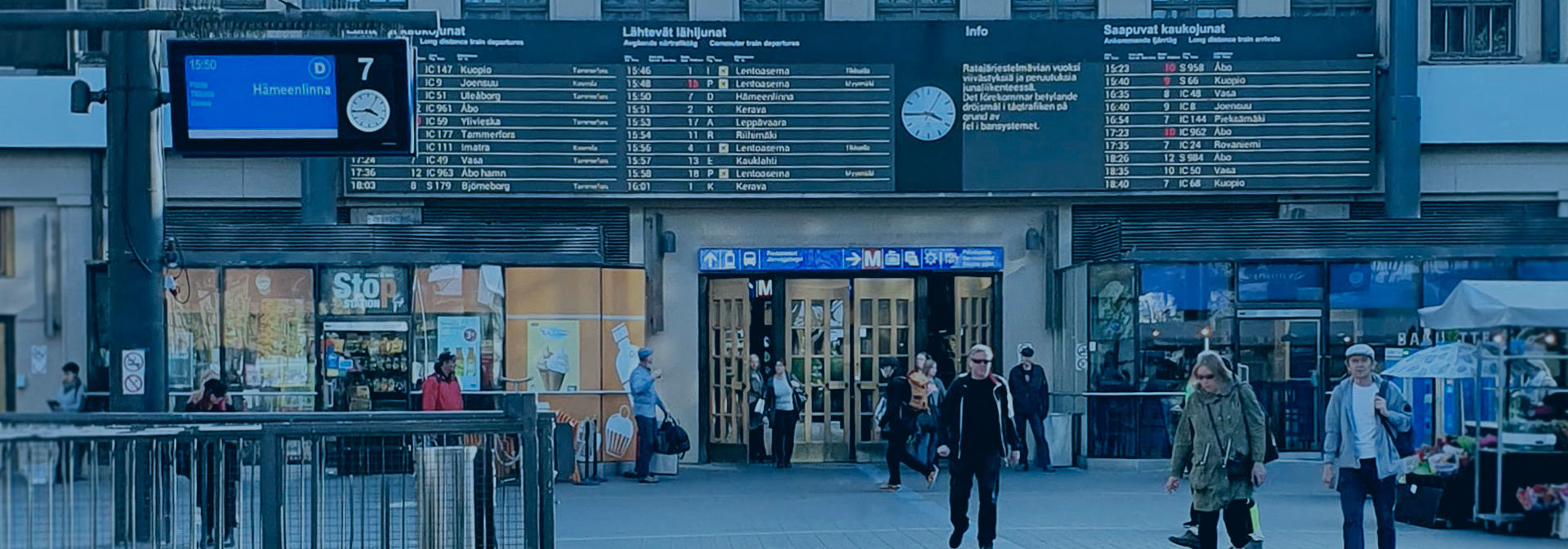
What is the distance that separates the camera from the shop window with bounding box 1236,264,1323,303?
22453 mm

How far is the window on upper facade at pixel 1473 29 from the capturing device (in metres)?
24.0

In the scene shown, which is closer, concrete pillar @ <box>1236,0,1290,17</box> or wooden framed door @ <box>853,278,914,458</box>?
concrete pillar @ <box>1236,0,1290,17</box>

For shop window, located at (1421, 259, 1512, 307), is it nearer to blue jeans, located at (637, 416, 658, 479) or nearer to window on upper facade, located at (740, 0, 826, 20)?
window on upper facade, located at (740, 0, 826, 20)

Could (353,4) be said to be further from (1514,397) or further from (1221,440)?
(1221,440)

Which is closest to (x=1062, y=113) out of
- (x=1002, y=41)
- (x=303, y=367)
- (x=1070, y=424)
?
(x=1002, y=41)

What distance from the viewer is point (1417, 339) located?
2198 cm

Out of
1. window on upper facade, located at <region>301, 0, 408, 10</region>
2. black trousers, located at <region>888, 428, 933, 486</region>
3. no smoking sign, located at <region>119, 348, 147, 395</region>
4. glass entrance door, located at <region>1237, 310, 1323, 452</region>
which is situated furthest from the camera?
window on upper facade, located at <region>301, 0, 408, 10</region>

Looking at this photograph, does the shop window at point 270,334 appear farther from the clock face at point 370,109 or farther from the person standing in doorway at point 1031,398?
the clock face at point 370,109

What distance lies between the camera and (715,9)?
23.6 m

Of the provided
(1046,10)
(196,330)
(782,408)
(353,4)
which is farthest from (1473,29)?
(196,330)

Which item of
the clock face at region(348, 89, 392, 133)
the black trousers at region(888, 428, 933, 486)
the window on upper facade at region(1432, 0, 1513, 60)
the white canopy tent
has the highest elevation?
the window on upper facade at region(1432, 0, 1513, 60)

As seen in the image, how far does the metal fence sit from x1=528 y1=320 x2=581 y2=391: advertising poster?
1204 centimetres

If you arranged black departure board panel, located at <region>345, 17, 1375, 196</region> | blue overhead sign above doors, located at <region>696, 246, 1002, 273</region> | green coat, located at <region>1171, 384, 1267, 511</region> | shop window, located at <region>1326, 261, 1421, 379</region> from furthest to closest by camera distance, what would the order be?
blue overhead sign above doors, located at <region>696, 246, 1002, 273</region> < black departure board panel, located at <region>345, 17, 1375, 196</region> < shop window, located at <region>1326, 261, 1421, 379</region> < green coat, located at <region>1171, 384, 1267, 511</region>

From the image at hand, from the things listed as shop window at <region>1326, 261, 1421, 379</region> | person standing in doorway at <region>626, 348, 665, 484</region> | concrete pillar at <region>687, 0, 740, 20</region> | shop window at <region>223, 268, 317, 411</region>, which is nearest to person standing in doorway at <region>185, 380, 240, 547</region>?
person standing in doorway at <region>626, 348, 665, 484</region>
